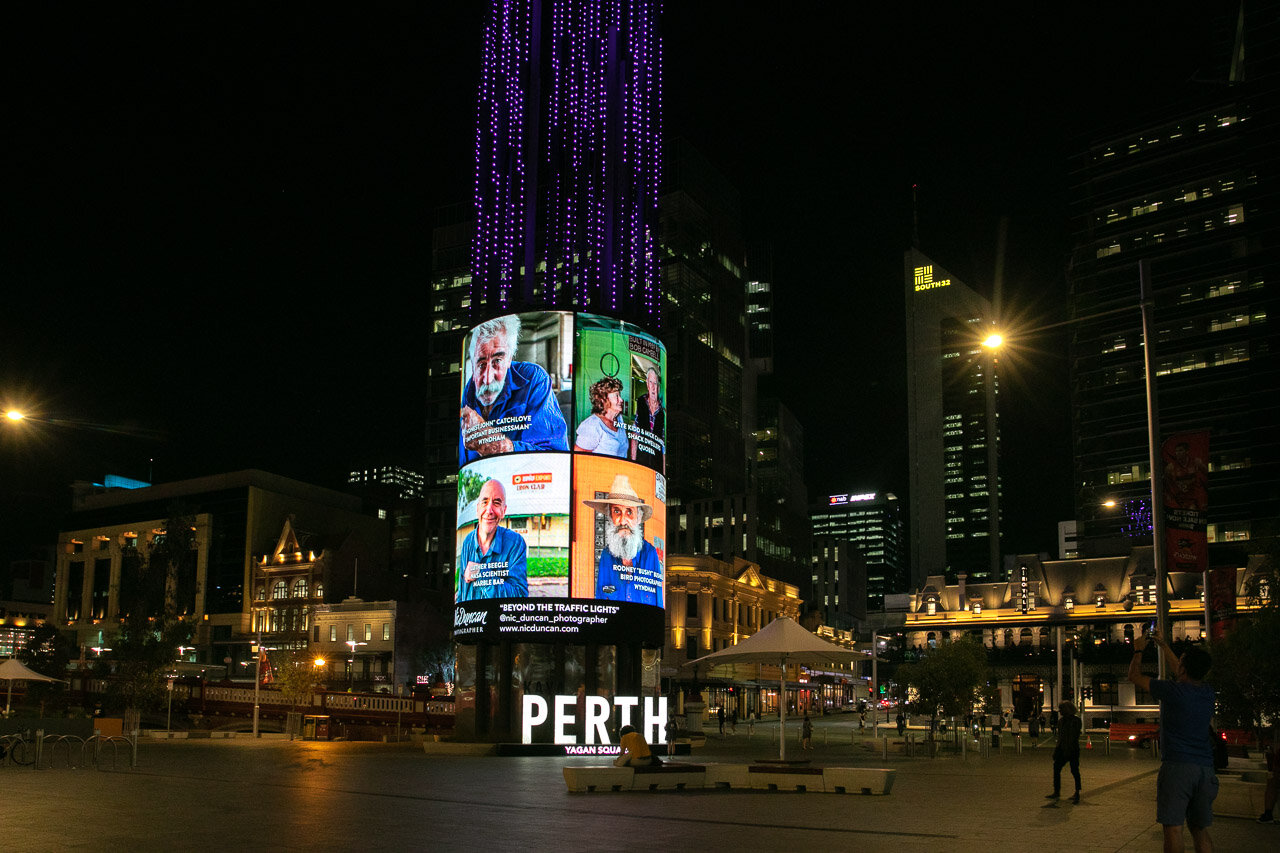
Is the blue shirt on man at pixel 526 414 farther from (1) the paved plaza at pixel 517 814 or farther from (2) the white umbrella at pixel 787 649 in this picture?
(2) the white umbrella at pixel 787 649

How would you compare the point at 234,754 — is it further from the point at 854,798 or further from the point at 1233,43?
the point at 1233,43

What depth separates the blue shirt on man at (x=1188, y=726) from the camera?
9.59 metres

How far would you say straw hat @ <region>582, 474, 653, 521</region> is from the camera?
146 feet

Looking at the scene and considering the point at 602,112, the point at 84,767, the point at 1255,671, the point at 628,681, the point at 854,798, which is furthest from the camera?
the point at 602,112

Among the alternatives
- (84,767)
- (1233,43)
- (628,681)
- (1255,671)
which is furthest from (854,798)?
(1233,43)

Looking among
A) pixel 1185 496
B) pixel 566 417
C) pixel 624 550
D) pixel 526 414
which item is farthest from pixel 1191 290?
pixel 1185 496

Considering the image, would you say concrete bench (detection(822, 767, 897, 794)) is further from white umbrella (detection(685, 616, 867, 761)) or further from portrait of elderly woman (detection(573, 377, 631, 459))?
Answer: portrait of elderly woman (detection(573, 377, 631, 459))

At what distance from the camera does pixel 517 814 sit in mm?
17656

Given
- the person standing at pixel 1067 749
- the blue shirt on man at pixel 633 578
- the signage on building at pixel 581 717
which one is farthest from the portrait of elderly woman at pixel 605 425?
the person standing at pixel 1067 749

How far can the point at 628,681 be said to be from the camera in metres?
45.9

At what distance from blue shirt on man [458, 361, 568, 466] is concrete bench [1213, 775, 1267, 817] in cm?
2859

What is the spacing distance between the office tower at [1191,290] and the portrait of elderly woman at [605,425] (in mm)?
92138

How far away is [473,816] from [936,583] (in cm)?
11820

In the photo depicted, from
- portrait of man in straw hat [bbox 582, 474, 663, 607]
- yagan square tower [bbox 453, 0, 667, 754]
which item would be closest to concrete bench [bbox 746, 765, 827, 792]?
yagan square tower [bbox 453, 0, 667, 754]
